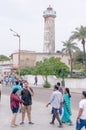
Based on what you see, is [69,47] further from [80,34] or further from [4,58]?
[4,58]

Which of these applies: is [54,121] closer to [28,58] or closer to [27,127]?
[27,127]

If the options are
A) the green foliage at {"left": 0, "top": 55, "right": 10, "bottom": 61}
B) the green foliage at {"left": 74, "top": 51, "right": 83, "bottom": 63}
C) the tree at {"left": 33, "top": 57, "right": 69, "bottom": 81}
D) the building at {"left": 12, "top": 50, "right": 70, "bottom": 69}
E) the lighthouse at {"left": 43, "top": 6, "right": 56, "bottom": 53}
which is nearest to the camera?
the tree at {"left": 33, "top": 57, "right": 69, "bottom": 81}

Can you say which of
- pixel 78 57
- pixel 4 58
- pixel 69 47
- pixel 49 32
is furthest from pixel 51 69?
pixel 4 58

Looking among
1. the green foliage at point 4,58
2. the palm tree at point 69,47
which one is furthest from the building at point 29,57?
the green foliage at point 4,58

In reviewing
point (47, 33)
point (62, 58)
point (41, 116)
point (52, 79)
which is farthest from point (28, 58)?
point (41, 116)

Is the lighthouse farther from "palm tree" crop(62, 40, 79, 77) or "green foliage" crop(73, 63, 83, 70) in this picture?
"palm tree" crop(62, 40, 79, 77)

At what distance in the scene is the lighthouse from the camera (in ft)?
305

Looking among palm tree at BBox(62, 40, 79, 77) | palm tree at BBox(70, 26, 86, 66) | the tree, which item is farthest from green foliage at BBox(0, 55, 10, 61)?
the tree

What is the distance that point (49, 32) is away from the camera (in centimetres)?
9381

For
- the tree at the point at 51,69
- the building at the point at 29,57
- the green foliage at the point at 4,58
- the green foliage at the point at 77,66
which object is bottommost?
the tree at the point at 51,69

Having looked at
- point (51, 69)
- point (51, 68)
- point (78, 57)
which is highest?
point (78, 57)

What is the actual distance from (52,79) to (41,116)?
3637 centimetres

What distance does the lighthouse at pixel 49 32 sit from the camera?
92.9 meters

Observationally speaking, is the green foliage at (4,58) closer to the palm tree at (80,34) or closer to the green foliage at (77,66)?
the green foliage at (77,66)
